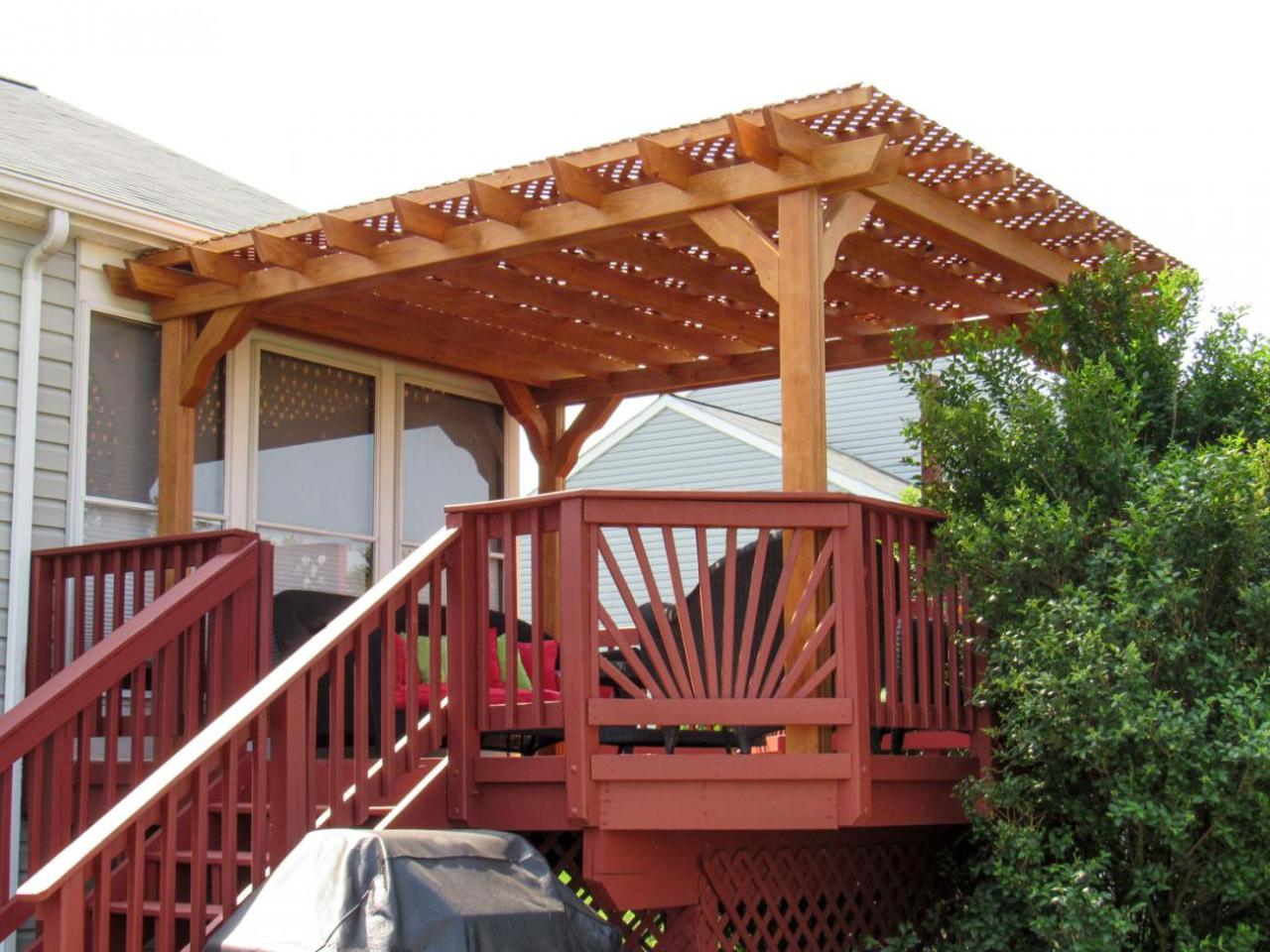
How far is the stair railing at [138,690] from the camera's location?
6141 mm

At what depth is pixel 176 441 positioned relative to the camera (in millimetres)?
7992

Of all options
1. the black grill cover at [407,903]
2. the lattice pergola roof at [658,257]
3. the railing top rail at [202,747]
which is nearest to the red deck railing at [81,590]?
the lattice pergola roof at [658,257]

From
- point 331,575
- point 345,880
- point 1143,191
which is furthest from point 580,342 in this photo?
point 1143,191

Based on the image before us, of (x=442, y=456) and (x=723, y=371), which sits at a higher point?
(x=723, y=371)

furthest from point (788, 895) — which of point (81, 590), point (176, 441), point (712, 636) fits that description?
point (176, 441)

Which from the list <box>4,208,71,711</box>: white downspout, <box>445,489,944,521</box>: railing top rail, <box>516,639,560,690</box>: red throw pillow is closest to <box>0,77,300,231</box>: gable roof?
<box>4,208,71,711</box>: white downspout

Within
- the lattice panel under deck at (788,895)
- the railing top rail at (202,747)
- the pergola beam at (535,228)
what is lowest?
Answer: the lattice panel under deck at (788,895)

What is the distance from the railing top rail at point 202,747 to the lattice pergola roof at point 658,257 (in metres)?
1.64

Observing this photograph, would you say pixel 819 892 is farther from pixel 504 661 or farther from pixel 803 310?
pixel 504 661

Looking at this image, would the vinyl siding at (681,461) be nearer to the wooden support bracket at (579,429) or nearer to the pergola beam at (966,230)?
the wooden support bracket at (579,429)

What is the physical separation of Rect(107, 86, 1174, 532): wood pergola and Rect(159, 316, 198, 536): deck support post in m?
0.01

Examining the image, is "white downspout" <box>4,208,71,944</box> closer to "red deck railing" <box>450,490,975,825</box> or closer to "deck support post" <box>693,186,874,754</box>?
"red deck railing" <box>450,490,975,825</box>

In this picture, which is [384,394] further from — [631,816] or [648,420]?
[648,420]

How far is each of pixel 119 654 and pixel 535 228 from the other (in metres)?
2.48
